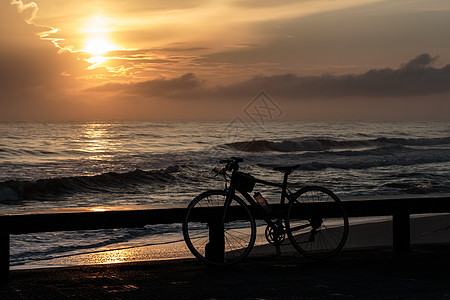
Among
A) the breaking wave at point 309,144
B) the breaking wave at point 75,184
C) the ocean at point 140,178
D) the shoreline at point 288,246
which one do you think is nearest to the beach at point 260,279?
the shoreline at point 288,246

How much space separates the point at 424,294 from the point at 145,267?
2.76 metres

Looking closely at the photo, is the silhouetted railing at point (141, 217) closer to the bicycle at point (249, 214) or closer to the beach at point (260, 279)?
the bicycle at point (249, 214)

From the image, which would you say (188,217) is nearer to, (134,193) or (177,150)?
(134,193)

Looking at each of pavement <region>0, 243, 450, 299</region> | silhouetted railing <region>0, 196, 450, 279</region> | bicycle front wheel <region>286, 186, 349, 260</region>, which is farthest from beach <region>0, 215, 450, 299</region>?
silhouetted railing <region>0, 196, 450, 279</region>

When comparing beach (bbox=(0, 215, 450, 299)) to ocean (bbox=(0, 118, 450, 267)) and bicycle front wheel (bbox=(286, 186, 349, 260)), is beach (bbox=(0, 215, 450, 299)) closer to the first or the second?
bicycle front wheel (bbox=(286, 186, 349, 260))

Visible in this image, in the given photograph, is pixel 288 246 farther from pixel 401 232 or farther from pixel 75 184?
pixel 75 184

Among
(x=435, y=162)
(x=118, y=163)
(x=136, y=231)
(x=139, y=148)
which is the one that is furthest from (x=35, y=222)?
(x=139, y=148)

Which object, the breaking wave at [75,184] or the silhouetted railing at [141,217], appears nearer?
the silhouetted railing at [141,217]

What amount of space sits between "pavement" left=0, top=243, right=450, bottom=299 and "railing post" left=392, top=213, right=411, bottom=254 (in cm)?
34

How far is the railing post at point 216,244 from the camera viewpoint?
6.46 meters

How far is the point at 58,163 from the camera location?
1500 inches

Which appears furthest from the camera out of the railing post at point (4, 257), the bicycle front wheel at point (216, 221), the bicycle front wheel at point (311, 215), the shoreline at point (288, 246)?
the shoreline at point (288, 246)

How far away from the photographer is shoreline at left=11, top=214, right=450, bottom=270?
8.82 m

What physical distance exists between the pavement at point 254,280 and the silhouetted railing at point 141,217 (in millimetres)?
406
